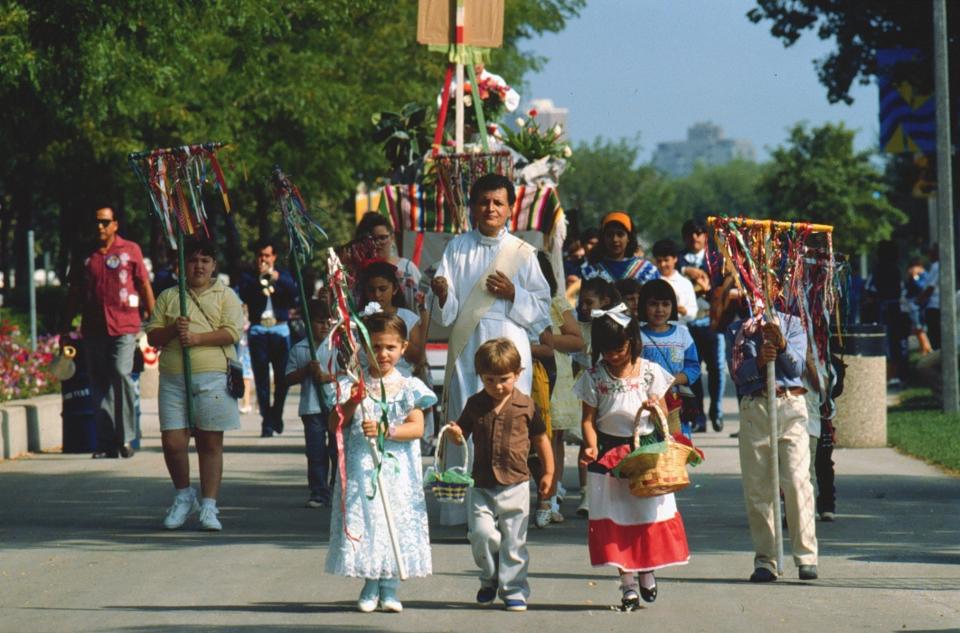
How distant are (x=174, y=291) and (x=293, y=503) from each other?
1854mm

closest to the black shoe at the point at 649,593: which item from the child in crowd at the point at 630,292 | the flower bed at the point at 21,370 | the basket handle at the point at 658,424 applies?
the basket handle at the point at 658,424

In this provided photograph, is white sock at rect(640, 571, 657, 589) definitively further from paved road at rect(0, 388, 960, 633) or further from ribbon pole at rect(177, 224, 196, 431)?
ribbon pole at rect(177, 224, 196, 431)

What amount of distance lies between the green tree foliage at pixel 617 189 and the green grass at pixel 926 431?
86.0 m

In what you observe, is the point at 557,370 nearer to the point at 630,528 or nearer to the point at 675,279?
the point at 675,279

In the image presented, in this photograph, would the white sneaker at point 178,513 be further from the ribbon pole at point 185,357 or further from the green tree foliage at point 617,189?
the green tree foliage at point 617,189

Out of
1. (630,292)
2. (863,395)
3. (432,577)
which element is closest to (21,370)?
(863,395)

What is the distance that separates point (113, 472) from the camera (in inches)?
578

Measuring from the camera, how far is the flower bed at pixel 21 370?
17.2 meters

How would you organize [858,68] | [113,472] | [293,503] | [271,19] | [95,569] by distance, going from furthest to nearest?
[858,68] → [271,19] → [113,472] → [293,503] → [95,569]

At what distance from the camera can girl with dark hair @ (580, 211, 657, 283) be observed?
490 inches

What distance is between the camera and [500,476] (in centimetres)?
832

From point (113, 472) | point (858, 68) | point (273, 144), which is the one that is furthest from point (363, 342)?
point (273, 144)

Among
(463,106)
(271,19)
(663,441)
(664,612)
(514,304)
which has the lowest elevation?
(664,612)

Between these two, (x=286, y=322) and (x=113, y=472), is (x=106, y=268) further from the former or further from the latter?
(x=286, y=322)
